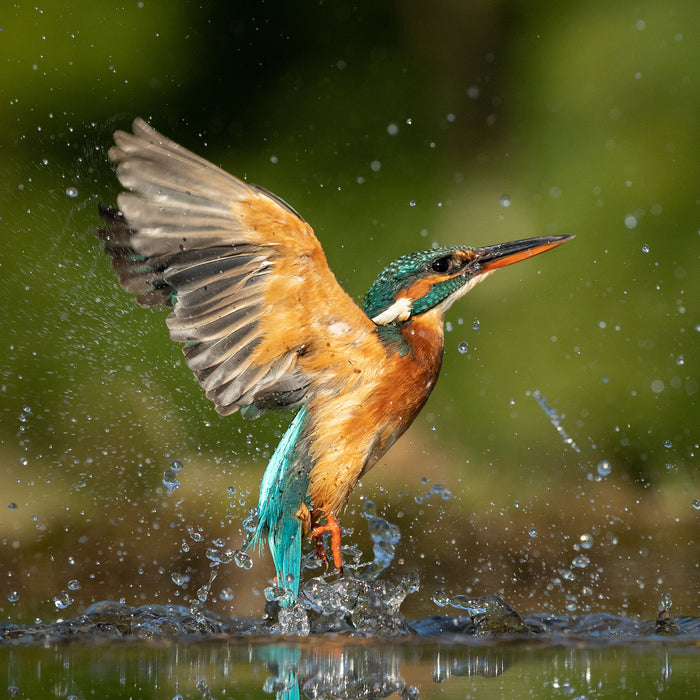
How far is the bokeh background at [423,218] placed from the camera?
4.79m

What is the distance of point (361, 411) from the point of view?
9.37 feet

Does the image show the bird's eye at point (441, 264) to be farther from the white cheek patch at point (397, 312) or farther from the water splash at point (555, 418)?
the water splash at point (555, 418)

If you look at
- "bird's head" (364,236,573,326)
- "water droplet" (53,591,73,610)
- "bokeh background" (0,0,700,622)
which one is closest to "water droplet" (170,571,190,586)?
"water droplet" (53,591,73,610)

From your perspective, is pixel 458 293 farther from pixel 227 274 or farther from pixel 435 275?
pixel 227 274

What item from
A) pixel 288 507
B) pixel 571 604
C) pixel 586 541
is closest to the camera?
pixel 288 507

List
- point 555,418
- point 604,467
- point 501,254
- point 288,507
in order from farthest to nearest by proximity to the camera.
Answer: point 555,418 → point 604,467 → point 501,254 → point 288,507

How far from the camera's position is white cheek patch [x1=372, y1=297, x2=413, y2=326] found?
3018 millimetres

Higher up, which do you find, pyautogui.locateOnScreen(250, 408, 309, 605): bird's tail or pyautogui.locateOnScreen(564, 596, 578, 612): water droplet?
pyautogui.locateOnScreen(250, 408, 309, 605): bird's tail

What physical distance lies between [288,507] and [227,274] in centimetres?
73

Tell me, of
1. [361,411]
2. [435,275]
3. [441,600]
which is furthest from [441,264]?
[441,600]

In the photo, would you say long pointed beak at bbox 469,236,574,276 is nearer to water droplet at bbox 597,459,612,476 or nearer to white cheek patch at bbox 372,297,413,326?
white cheek patch at bbox 372,297,413,326

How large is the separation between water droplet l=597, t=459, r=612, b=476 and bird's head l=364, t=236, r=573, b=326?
1.91 metres

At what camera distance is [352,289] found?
4.94 metres

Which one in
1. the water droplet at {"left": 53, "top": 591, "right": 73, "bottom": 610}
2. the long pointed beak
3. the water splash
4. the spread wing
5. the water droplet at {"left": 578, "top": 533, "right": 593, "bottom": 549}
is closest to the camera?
the spread wing
